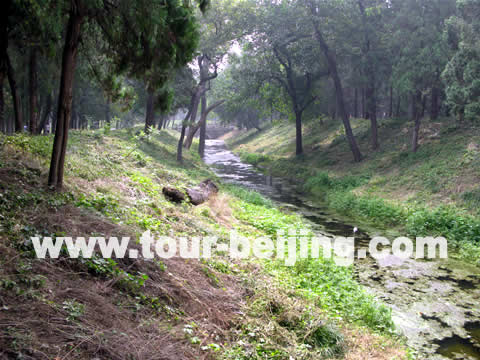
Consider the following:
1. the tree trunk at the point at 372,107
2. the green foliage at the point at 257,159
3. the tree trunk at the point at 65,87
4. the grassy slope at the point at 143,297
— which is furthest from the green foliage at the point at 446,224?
the green foliage at the point at 257,159

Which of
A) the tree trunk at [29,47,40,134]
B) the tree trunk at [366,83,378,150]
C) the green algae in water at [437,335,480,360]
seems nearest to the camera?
the green algae in water at [437,335,480,360]

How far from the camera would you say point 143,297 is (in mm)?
4984

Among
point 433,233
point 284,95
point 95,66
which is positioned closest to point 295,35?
point 284,95

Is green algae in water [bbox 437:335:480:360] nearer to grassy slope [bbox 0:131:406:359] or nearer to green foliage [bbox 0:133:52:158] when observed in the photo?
grassy slope [bbox 0:131:406:359]

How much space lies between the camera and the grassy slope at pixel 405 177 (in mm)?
12844

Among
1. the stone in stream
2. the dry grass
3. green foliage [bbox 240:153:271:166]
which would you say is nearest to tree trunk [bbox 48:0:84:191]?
the stone in stream

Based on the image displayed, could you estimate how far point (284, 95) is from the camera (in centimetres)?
3003

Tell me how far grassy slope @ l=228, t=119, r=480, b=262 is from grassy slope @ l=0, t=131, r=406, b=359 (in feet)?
18.9

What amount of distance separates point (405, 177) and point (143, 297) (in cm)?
1599

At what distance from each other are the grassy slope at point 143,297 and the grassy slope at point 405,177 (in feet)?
18.9

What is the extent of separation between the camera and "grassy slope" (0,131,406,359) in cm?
395

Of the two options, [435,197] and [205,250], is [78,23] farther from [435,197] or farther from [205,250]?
[435,197]

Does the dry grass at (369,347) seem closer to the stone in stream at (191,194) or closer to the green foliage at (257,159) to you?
the stone in stream at (191,194)

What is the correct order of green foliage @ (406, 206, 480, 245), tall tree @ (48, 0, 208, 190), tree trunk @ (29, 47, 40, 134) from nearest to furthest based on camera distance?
tall tree @ (48, 0, 208, 190) → green foliage @ (406, 206, 480, 245) → tree trunk @ (29, 47, 40, 134)
